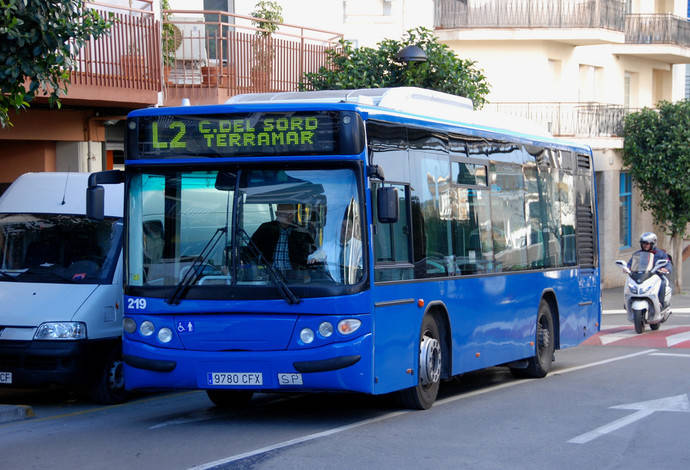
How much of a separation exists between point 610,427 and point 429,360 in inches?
72.1

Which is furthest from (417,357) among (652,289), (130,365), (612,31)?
(612,31)

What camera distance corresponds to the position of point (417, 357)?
10797mm

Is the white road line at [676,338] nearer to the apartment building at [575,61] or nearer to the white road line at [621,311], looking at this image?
the white road line at [621,311]

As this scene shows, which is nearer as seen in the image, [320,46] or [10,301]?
[10,301]

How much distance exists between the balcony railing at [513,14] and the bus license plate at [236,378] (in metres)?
25.2

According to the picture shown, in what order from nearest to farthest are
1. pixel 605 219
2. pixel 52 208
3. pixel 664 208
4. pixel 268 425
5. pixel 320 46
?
pixel 268 425
pixel 52 208
pixel 320 46
pixel 664 208
pixel 605 219

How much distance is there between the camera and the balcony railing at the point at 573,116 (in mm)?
33656

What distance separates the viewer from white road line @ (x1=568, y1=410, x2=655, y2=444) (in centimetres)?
941

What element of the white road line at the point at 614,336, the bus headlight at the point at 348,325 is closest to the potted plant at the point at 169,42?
the white road line at the point at 614,336

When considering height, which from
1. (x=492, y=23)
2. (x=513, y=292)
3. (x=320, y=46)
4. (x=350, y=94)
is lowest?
(x=513, y=292)

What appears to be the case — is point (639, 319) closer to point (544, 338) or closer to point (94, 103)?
point (544, 338)

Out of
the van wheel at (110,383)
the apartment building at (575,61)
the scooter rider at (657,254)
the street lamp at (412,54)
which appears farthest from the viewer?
the apartment building at (575,61)

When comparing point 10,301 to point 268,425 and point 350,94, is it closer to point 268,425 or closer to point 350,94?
point 268,425

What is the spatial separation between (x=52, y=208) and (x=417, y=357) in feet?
15.7
